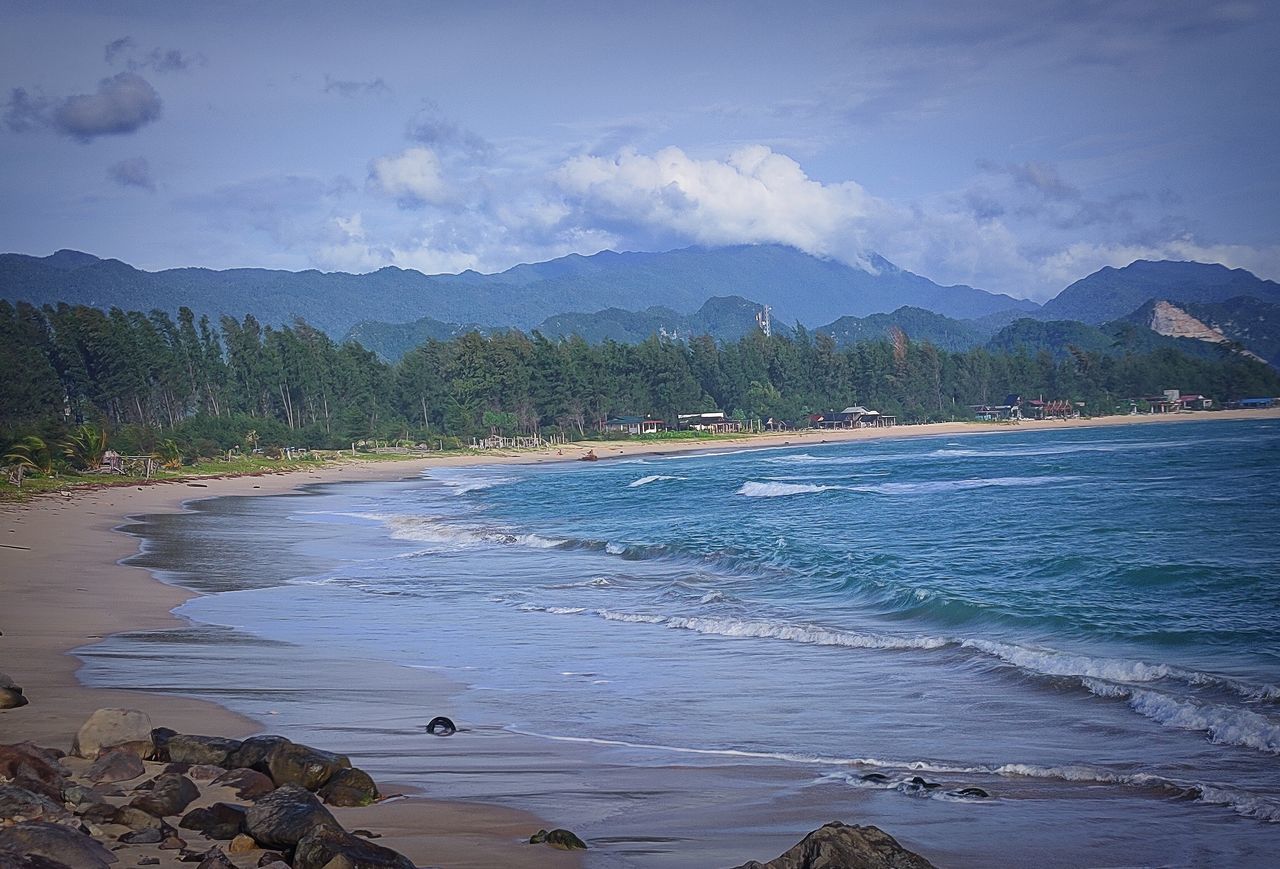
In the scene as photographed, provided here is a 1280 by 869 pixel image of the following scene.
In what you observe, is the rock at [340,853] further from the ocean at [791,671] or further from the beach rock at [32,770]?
the beach rock at [32,770]

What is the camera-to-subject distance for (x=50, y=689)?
923 cm

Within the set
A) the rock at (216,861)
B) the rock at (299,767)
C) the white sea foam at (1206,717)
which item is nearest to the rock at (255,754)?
the rock at (299,767)

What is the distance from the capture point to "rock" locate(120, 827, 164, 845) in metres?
5.27

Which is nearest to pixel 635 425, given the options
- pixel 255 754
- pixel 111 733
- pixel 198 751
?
pixel 111 733

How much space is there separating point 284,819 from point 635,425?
386 ft

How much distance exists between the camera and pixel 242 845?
5230 mm

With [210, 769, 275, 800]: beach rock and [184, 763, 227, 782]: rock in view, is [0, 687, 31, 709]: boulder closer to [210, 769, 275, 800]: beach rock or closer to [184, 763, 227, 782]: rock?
[184, 763, 227, 782]: rock

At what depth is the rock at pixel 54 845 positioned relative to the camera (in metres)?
4.67

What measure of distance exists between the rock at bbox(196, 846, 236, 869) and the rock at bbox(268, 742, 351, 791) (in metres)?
1.27

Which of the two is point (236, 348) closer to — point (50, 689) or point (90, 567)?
point (90, 567)

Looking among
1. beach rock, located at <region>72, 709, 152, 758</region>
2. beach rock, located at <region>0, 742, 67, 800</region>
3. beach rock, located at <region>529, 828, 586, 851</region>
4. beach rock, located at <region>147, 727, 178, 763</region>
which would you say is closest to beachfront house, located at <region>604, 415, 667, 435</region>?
beach rock, located at <region>72, 709, 152, 758</region>

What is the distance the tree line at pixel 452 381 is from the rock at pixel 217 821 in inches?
1710

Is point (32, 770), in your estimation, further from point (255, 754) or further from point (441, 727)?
point (441, 727)

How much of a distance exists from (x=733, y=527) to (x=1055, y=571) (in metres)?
10.6
